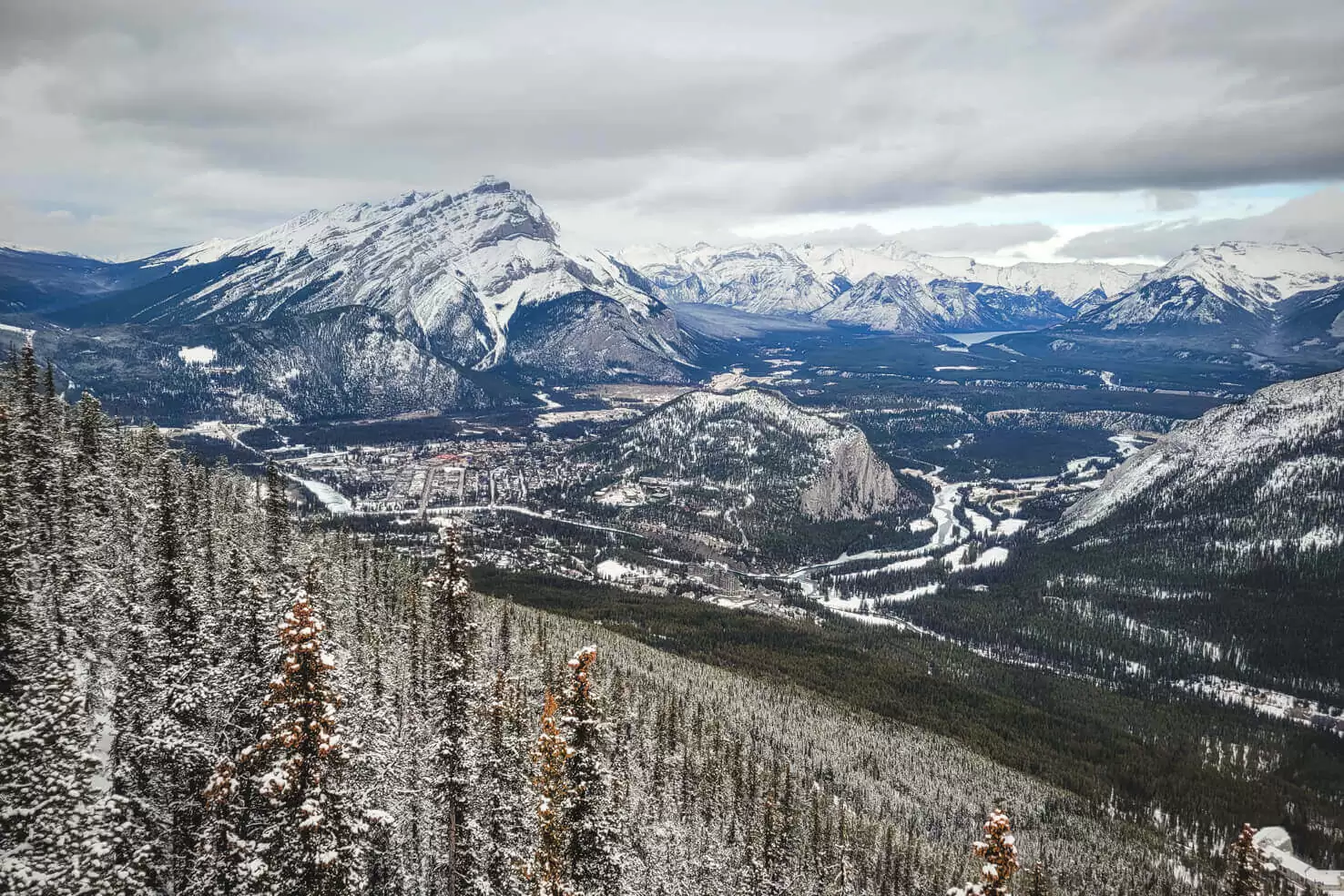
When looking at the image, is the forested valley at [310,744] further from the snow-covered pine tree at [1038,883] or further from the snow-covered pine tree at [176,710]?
the snow-covered pine tree at [1038,883]

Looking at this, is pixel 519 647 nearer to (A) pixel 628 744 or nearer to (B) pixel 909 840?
(A) pixel 628 744

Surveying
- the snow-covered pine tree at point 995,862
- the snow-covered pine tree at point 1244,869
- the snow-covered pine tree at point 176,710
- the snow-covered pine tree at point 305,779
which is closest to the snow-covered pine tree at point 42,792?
the snow-covered pine tree at point 176,710

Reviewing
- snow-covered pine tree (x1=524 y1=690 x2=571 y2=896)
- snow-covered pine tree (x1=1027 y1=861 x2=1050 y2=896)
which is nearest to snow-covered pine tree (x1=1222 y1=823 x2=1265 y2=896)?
snow-covered pine tree (x1=1027 y1=861 x2=1050 y2=896)

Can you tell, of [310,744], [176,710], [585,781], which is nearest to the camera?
[310,744]

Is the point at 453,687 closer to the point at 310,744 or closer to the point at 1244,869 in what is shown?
the point at 310,744

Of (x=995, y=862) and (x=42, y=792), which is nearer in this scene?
(x=995, y=862)

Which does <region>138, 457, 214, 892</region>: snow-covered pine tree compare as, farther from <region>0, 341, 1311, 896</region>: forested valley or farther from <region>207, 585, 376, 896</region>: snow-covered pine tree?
<region>207, 585, 376, 896</region>: snow-covered pine tree

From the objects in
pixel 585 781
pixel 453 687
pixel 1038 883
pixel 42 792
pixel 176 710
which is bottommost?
pixel 1038 883

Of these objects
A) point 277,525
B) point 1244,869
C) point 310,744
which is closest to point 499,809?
point 310,744

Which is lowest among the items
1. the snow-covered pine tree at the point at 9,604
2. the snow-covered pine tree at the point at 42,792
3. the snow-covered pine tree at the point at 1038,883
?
the snow-covered pine tree at the point at 1038,883
